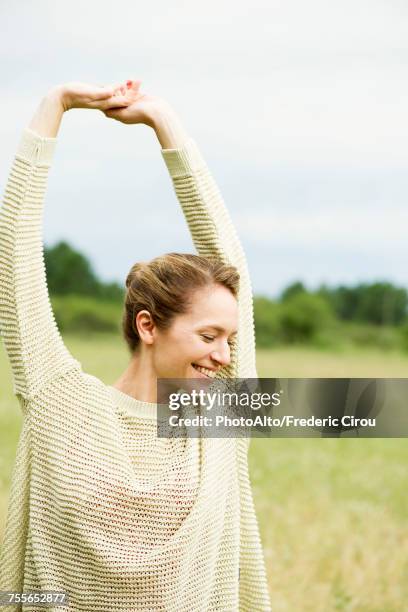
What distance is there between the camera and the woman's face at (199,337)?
6.73 ft

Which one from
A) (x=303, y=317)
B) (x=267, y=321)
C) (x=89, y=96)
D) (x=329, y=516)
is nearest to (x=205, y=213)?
(x=89, y=96)

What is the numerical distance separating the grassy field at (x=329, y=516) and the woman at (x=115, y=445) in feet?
7.35

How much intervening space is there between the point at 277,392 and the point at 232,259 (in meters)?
0.58

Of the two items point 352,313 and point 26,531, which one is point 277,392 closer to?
point 26,531

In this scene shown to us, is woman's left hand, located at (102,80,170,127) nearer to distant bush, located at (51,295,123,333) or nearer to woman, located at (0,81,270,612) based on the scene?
woman, located at (0,81,270,612)

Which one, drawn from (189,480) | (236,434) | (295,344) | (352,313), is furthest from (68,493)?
(352,313)

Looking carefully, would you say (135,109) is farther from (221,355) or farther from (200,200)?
(221,355)

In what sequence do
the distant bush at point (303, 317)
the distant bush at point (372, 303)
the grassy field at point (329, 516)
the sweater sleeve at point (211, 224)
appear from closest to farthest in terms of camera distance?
the sweater sleeve at point (211, 224), the grassy field at point (329, 516), the distant bush at point (303, 317), the distant bush at point (372, 303)

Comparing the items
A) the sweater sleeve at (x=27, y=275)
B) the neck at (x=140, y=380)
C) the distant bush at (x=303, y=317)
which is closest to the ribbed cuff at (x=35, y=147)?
the sweater sleeve at (x=27, y=275)

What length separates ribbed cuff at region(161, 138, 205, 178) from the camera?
2186 mm

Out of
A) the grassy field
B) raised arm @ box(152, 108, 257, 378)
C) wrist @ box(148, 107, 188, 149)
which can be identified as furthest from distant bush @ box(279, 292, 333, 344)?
wrist @ box(148, 107, 188, 149)

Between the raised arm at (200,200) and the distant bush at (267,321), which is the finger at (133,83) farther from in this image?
the distant bush at (267,321)

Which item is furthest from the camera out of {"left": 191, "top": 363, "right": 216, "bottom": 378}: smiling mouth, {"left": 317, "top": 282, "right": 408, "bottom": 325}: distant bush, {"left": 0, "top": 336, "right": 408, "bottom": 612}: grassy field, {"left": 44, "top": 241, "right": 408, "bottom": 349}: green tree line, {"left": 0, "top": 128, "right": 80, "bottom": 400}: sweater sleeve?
{"left": 317, "top": 282, "right": 408, "bottom": 325}: distant bush

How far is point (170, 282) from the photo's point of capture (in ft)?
6.83
